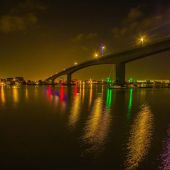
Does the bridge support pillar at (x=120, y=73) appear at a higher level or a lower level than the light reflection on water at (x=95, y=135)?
higher

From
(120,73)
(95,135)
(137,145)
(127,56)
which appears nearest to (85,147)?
(95,135)

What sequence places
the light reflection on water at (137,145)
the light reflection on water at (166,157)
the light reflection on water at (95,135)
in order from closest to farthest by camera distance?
the light reflection on water at (166,157) < the light reflection on water at (137,145) < the light reflection on water at (95,135)

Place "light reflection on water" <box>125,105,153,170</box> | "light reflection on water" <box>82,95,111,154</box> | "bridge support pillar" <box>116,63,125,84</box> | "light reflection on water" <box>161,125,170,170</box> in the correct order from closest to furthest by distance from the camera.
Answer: "light reflection on water" <box>161,125,170,170</box>, "light reflection on water" <box>125,105,153,170</box>, "light reflection on water" <box>82,95,111,154</box>, "bridge support pillar" <box>116,63,125,84</box>

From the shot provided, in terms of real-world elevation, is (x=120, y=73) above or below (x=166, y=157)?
above

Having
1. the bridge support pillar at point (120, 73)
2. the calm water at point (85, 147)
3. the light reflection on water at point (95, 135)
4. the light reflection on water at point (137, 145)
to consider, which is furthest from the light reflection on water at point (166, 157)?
the bridge support pillar at point (120, 73)

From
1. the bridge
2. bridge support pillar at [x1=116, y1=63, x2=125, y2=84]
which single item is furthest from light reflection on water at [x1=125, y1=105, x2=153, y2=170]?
bridge support pillar at [x1=116, y1=63, x2=125, y2=84]

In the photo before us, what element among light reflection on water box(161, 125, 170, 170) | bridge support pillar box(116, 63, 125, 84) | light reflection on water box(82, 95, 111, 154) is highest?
bridge support pillar box(116, 63, 125, 84)

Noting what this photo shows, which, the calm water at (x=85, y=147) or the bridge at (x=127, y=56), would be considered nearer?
the calm water at (x=85, y=147)

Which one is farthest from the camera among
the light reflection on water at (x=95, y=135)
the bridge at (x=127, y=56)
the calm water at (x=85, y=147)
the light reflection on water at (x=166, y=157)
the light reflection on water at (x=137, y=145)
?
the bridge at (x=127, y=56)

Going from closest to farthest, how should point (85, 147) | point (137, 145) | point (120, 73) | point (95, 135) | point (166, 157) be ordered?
point (166, 157), point (85, 147), point (137, 145), point (95, 135), point (120, 73)

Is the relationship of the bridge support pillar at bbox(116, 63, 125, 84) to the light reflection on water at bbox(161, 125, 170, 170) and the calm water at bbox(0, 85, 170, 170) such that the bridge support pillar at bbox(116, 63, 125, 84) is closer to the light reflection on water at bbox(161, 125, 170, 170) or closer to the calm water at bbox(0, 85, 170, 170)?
the calm water at bbox(0, 85, 170, 170)

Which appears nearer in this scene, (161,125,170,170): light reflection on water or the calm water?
(161,125,170,170): light reflection on water

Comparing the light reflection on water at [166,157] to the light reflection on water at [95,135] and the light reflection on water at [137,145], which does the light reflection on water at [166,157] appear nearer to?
the light reflection on water at [137,145]

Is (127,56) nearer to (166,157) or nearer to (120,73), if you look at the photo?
(120,73)
